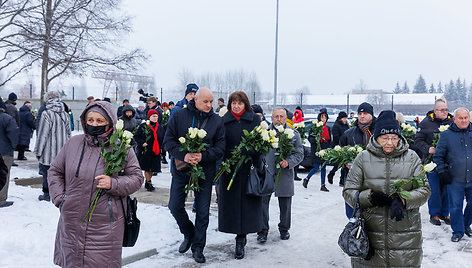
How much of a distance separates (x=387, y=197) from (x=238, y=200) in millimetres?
2578

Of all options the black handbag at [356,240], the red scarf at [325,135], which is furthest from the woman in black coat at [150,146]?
the black handbag at [356,240]

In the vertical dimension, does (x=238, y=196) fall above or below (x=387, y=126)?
below

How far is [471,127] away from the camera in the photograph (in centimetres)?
757

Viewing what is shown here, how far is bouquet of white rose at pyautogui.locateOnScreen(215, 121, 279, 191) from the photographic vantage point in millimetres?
6055

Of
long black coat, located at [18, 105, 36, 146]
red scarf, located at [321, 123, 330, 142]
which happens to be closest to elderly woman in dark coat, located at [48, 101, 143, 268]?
red scarf, located at [321, 123, 330, 142]

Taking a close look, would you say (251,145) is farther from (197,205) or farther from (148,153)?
(148,153)

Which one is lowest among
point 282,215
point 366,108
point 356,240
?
point 282,215

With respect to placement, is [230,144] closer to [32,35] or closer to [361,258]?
[361,258]

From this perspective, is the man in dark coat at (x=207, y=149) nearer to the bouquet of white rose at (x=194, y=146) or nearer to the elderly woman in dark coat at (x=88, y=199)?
the bouquet of white rose at (x=194, y=146)

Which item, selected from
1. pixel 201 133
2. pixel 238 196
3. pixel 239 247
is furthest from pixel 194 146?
pixel 239 247

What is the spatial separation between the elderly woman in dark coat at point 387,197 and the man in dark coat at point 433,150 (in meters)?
4.38

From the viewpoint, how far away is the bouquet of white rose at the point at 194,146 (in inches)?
224

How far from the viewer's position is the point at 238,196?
6.36 metres

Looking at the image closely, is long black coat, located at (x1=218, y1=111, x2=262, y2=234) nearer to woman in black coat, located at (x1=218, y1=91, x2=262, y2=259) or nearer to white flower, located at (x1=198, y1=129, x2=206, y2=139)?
woman in black coat, located at (x1=218, y1=91, x2=262, y2=259)
